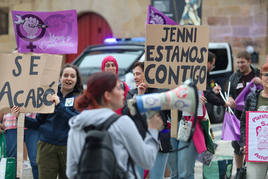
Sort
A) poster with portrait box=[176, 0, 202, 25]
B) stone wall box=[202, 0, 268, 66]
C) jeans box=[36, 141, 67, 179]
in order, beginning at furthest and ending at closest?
stone wall box=[202, 0, 268, 66] → poster with portrait box=[176, 0, 202, 25] → jeans box=[36, 141, 67, 179]

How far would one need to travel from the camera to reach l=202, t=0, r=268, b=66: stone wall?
1659 cm

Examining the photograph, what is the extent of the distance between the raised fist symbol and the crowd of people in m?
0.78

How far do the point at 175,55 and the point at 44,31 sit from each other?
162 centimetres

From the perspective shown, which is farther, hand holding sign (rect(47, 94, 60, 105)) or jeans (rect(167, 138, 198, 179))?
jeans (rect(167, 138, 198, 179))

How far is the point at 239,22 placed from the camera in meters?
16.9

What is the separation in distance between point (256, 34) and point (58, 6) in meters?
7.04

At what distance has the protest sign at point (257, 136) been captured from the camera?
5.89 metres

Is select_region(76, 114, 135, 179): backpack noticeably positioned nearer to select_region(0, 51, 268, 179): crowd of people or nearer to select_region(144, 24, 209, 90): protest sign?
select_region(0, 51, 268, 179): crowd of people

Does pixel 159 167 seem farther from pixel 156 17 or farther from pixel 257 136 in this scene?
pixel 156 17

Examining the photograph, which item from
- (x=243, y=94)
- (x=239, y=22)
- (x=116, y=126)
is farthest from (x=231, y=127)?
(x=239, y=22)

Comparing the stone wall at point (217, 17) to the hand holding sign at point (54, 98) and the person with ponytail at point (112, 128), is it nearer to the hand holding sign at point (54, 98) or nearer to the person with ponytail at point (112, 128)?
the hand holding sign at point (54, 98)

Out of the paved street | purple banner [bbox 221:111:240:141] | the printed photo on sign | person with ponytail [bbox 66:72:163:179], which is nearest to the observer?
person with ponytail [bbox 66:72:163:179]

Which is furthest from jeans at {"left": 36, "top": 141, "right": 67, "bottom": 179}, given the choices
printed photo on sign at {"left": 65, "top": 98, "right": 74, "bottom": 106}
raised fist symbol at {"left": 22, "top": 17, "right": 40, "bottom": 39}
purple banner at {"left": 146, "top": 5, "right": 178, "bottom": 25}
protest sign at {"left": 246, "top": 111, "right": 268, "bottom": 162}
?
protest sign at {"left": 246, "top": 111, "right": 268, "bottom": 162}

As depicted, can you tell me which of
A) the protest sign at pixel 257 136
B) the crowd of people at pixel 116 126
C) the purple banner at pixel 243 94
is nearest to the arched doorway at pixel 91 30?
the crowd of people at pixel 116 126
